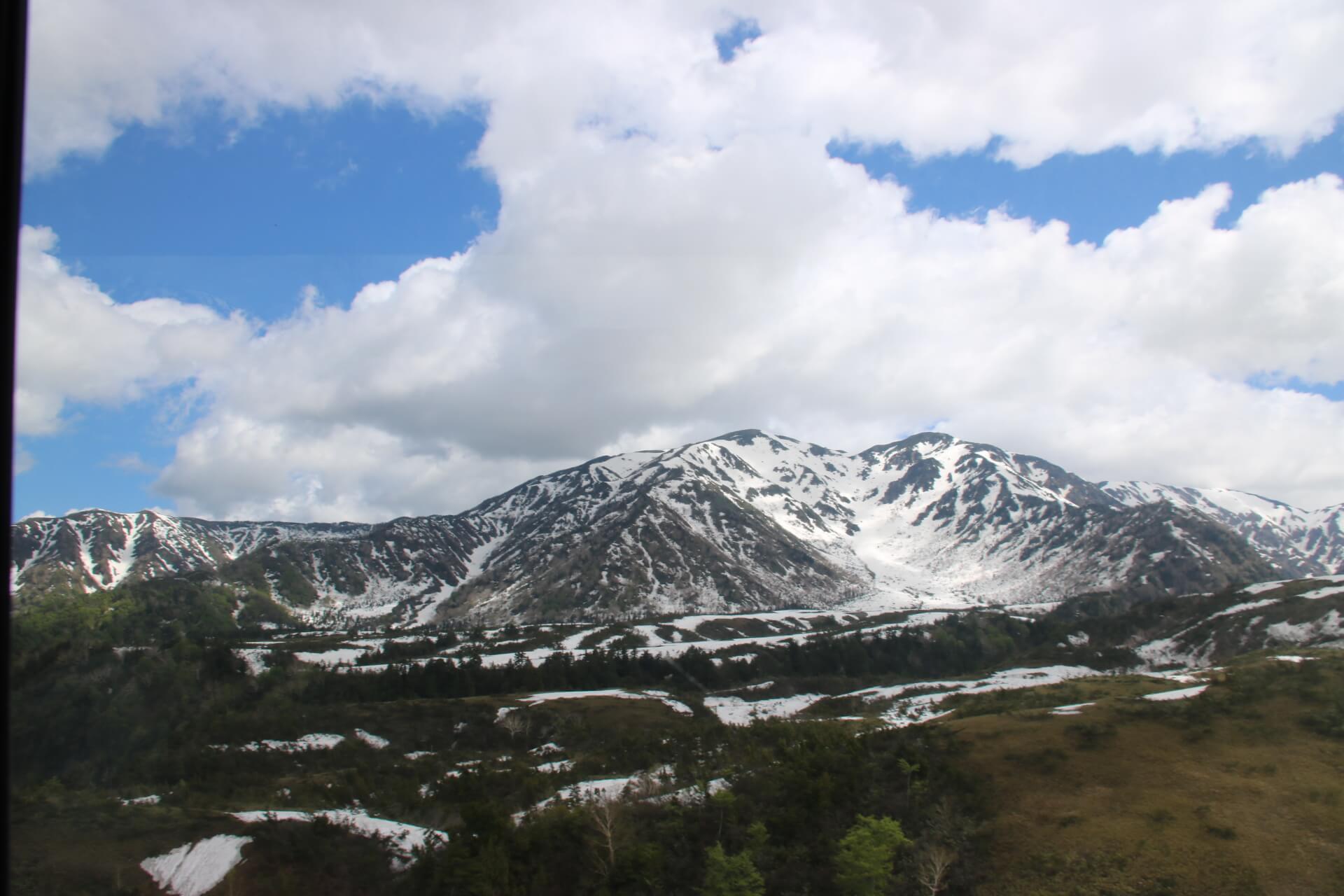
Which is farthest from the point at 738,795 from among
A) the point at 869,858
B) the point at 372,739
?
the point at 372,739

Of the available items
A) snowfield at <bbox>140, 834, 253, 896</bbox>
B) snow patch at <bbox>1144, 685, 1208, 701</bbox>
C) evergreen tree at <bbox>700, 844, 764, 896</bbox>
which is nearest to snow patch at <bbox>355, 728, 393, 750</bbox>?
snowfield at <bbox>140, 834, 253, 896</bbox>

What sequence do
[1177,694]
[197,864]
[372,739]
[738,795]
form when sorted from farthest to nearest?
[372,739] < [1177,694] < [738,795] < [197,864]

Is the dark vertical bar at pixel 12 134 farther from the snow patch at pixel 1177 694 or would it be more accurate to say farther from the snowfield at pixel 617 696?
the snowfield at pixel 617 696

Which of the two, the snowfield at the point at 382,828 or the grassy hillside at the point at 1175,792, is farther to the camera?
the snowfield at the point at 382,828

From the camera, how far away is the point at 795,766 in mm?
47156

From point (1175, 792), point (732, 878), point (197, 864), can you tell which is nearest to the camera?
point (197, 864)

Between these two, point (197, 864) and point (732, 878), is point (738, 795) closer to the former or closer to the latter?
point (732, 878)

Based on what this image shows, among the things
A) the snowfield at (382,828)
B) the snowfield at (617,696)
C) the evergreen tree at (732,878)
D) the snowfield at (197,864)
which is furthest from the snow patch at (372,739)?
the evergreen tree at (732,878)

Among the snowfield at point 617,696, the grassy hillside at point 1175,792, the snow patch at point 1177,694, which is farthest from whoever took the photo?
the snowfield at point 617,696

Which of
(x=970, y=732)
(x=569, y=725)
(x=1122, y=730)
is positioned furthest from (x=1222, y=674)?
(x=569, y=725)

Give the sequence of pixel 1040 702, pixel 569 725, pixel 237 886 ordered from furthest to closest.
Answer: pixel 569 725 < pixel 1040 702 < pixel 237 886

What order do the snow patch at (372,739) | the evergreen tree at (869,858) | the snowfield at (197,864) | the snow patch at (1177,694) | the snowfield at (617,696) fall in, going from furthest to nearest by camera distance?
the snowfield at (617,696) → the snow patch at (372,739) → the snow patch at (1177,694) → the evergreen tree at (869,858) → the snowfield at (197,864)

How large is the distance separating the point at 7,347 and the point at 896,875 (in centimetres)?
4071

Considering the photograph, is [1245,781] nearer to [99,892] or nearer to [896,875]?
[896,875]
